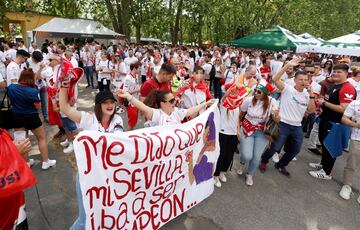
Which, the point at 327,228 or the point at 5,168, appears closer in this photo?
the point at 5,168

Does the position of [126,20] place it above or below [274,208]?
above

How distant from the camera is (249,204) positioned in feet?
13.8

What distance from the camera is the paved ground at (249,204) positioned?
145 inches

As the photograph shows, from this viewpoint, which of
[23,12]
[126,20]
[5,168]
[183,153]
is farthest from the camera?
[23,12]

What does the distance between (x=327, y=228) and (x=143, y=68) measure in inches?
371

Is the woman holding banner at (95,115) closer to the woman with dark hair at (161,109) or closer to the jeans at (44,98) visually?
the woman with dark hair at (161,109)

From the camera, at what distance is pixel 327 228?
3791 millimetres

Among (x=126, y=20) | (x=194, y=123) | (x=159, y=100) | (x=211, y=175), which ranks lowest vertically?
(x=211, y=175)

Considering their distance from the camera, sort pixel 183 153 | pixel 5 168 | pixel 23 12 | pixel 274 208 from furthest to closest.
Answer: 1. pixel 23 12
2. pixel 274 208
3. pixel 183 153
4. pixel 5 168

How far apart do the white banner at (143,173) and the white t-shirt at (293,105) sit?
5.87ft

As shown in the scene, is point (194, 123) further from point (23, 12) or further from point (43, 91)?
point (23, 12)

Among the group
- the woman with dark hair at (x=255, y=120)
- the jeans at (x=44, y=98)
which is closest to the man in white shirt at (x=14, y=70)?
the jeans at (x=44, y=98)

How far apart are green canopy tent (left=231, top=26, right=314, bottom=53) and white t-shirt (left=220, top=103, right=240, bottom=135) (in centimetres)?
772

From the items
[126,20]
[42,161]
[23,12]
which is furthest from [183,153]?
[23,12]
